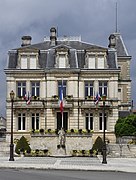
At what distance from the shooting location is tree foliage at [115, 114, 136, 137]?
5600 cm

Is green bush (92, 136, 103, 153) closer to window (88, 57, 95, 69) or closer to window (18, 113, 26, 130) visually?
window (18, 113, 26, 130)

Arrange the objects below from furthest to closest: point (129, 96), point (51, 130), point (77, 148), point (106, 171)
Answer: point (129, 96), point (51, 130), point (77, 148), point (106, 171)

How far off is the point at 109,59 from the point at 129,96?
40.2 ft

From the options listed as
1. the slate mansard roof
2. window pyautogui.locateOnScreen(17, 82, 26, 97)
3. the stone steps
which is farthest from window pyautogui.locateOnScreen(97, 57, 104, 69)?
the stone steps

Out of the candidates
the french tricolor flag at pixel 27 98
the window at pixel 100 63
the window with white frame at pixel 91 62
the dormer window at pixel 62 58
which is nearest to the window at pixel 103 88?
the window at pixel 100 63

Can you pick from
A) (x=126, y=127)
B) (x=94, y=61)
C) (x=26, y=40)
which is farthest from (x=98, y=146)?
(x=26, y=40)

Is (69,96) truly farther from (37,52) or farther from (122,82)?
(122,82)

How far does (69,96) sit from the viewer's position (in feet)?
191

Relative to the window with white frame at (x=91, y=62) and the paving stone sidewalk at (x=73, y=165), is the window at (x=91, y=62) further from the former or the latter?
Answer: the paving stone sidewalk at (x=73, y=165)

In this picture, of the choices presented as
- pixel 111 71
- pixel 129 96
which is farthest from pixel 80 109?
pixel 129 96

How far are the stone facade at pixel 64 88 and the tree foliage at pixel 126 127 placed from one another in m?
1.25

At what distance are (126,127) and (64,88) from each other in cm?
892

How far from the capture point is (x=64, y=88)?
193ft

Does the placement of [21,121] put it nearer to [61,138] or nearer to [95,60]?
[61,138]
